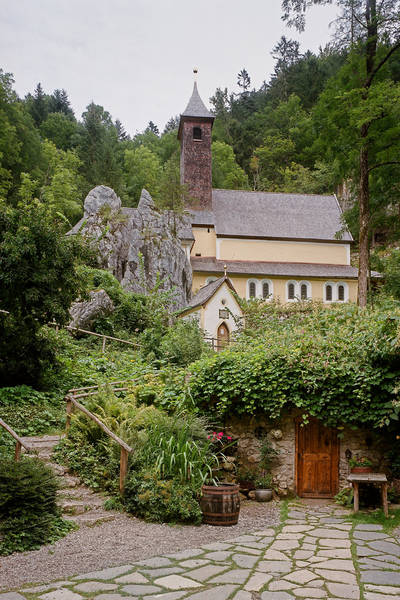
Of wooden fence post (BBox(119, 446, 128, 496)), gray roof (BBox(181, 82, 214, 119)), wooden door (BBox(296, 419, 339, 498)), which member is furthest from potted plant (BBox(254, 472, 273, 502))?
gray roof (BBox(181, 82, 214, 119))

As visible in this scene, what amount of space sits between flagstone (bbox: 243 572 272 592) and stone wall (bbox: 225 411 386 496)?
4627mm

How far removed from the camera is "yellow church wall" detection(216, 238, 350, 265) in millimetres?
40312

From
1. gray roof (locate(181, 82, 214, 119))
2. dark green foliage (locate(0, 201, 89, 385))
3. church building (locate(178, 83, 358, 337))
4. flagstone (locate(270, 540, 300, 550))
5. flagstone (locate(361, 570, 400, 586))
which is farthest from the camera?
gray roof (locate(181, 82, 214, 119))

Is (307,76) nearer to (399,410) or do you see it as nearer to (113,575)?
(399,410)

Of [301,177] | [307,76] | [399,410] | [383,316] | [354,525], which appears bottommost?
[354,525]

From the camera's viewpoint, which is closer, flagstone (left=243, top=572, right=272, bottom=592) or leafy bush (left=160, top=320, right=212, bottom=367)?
flagstone (left=243, top=572, right=272, bottom=592)

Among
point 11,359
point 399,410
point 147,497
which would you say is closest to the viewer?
point 147,497

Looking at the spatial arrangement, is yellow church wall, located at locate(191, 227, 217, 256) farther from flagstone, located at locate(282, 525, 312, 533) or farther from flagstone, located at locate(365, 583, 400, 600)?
flagstone, located at locate(365, 583, 400, 600)

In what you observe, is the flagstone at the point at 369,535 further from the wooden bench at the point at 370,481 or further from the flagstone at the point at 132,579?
the flagstone at the point at 132,579

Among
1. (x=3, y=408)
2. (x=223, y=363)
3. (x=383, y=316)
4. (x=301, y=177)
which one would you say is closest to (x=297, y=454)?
(x=223, y=363)

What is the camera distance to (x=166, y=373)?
1231 centimetres

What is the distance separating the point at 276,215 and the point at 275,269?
5565mm

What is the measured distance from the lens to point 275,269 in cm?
3962

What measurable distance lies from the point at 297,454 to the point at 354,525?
2299 millimetres
